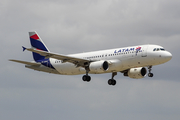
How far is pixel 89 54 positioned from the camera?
80.0 metres

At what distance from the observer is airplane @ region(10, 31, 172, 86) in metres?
72.9

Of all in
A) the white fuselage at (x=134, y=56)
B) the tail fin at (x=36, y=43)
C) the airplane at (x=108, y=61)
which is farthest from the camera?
the tail fin at (x=36, y=43)

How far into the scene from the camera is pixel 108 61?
7569 cm

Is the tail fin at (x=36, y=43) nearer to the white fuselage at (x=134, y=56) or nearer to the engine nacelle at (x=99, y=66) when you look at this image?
the white fuselage at (x=134, y=56)

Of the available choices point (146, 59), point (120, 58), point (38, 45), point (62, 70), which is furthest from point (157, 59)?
point (38, 45)

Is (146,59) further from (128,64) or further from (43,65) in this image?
(43,65)

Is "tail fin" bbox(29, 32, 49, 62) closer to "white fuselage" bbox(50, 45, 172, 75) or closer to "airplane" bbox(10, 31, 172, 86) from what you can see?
"airplane" bbox(10, 31, 172, 86)

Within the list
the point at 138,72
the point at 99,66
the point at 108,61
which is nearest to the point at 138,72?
the point at 138,72

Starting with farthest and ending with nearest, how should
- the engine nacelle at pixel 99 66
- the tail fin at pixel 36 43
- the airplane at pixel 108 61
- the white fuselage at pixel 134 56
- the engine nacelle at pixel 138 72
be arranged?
the tail fin at pixel 36 43
the engine nacelle at pixel 138 72
the engine nacelle at pixel 99 66
the airplane at pixel 108 61
the white fuselage at pixel 134 56

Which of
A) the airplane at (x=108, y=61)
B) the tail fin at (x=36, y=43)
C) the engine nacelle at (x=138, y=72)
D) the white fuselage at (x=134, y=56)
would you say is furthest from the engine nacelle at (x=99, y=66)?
the tail fin at (x=36, y=43)

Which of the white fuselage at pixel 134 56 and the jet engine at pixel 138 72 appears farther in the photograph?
the jet engine at pixel 138 72

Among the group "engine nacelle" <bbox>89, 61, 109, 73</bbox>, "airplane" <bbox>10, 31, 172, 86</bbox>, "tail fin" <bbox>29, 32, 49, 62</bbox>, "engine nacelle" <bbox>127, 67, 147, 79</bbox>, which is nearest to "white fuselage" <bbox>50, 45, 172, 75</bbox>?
"airplane" <bbox>10, 31, 172, 86</bbox>

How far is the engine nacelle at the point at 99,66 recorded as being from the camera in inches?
2953

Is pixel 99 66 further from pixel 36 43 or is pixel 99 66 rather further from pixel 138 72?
pixel 36 43
